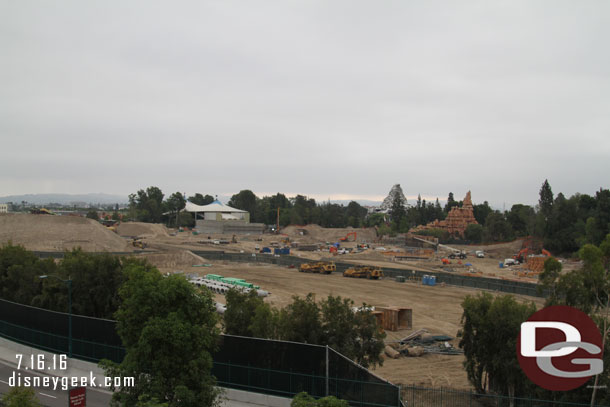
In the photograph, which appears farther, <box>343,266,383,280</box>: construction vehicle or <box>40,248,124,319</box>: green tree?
<box>343,266,383,280</box>: construction vehicle

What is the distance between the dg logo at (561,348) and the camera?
1498cm

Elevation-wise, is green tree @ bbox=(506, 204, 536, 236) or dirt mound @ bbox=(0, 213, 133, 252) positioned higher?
green tree @ bbox=(506, 204, 536, 236)

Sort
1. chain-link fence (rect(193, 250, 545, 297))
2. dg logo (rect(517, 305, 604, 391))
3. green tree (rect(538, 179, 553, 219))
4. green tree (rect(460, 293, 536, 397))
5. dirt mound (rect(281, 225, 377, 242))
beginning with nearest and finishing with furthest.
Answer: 1. dg logo (rect(517, 305, 604, 391))
2. green tree (rect(460, 293, 536, 397))
3. chain-link fence (rect(193, 250, 545, 297))
4. green tree (rect(538, 179, 553, 219))
5. dirt mound (rect(281, 225, 377, 242))

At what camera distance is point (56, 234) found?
304 ft

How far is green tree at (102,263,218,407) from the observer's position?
15367 mm

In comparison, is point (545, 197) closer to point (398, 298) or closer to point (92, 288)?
point (398, 298)

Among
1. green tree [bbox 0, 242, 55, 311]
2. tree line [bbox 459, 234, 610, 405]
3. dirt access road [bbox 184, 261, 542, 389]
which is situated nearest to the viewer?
A: tree line [bbox 459, 234, 610, 405]

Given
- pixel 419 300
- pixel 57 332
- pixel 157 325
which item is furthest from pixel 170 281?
pixel 419 300

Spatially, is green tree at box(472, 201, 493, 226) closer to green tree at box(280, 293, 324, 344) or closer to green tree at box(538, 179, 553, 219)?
green tree at box(538, 179, 553, 219)

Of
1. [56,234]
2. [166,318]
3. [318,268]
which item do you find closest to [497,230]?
[318,268]

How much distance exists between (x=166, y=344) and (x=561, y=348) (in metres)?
12.6

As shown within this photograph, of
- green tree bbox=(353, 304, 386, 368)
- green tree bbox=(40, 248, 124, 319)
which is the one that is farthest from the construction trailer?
green tree bbox=(40, 248, 124, 319)

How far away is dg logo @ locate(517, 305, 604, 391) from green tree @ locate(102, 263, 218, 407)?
11.2 m

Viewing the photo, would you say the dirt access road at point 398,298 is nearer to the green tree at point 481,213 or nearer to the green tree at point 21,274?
the green tree at point 21,274
